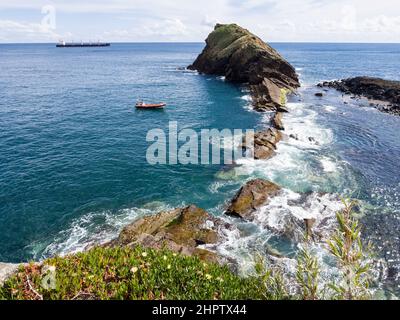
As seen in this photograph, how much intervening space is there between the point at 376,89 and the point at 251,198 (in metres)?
70.0

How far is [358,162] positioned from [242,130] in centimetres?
1933

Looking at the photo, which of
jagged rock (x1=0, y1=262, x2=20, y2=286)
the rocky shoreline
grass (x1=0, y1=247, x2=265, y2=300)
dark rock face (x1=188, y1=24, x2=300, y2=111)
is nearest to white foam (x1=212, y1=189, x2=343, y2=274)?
the rocky shoreline

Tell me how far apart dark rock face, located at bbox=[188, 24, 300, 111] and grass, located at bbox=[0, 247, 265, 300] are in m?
55.6

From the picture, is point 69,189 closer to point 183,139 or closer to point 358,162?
point 183,139

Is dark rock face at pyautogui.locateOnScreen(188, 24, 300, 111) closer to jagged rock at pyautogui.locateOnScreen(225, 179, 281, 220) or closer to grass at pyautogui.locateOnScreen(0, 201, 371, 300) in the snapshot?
jagged rock at pyautogui.locateOnScreen(225, 179, 281, 220)

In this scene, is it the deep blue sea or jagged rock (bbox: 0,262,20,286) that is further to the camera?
the deep blue sea

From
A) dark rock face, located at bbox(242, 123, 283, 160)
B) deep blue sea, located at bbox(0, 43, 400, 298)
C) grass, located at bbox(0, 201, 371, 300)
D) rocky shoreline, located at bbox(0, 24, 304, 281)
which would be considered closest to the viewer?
grass, located at bbox(0, 201, 371, 300)

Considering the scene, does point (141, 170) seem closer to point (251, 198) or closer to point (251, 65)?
point (251, 198)

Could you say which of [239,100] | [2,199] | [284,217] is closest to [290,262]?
[284,217]

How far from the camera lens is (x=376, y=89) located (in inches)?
3155

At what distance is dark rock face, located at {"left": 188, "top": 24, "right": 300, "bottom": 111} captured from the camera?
7325 centimetres

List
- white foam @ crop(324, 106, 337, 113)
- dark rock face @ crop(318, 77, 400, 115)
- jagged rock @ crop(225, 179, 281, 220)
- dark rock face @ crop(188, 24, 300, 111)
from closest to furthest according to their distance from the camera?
jagged rock @ crop(225, 179, 281, 220) → white foam @ crop(324, 106, 337, 113) → dark rock face @ crop(318, 77, 400, 115) → dark rock face @ crop(188, 24, 300, 111)

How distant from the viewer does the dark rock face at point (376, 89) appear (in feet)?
222
